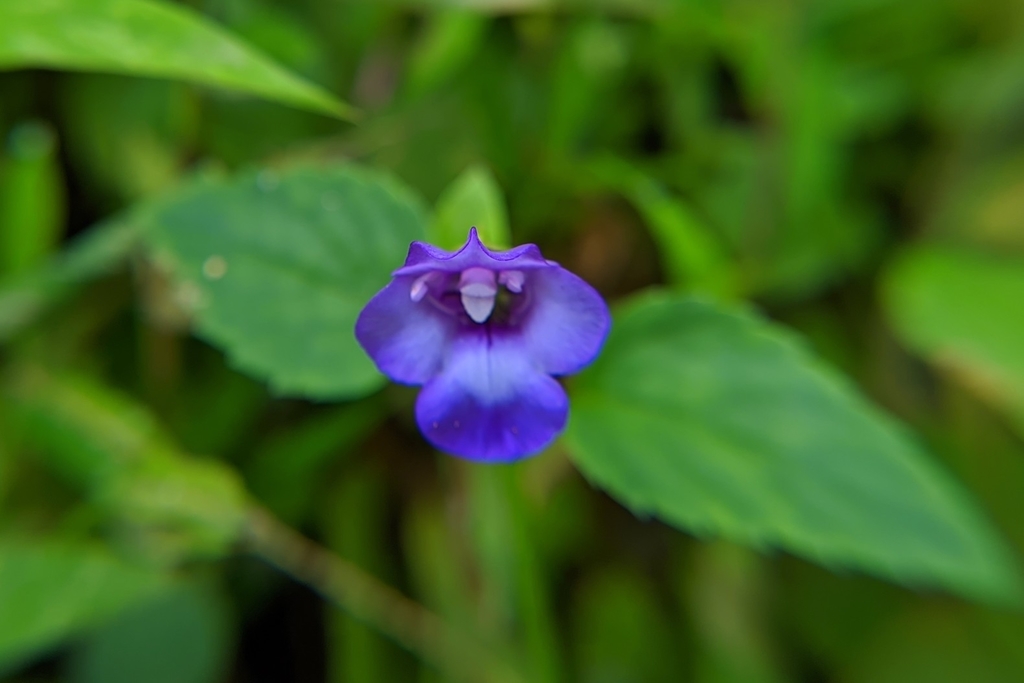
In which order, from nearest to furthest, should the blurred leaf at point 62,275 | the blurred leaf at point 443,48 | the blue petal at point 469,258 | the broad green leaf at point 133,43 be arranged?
the blue petal at point 469,258, the broad green leaf at point 133,43, the blurred leaf at point 62,275, the blurred leaf at point 443,48

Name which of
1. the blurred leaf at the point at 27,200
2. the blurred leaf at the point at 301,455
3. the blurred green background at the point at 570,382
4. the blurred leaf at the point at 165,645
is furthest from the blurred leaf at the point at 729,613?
the blurred leaf at the point at 27,200

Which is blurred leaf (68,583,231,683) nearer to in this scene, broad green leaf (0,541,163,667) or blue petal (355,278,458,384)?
broad green leaf (0,541,163,667)

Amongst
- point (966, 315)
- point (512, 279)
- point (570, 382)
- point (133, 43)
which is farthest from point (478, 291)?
point (966, 315)

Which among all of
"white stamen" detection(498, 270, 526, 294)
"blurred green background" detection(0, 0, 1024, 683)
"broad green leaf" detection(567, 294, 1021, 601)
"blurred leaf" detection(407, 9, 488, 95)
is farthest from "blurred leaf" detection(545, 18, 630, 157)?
"white stamen" detection(498, 270, 526, 294)

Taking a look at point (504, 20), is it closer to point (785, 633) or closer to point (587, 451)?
point (587, 451)

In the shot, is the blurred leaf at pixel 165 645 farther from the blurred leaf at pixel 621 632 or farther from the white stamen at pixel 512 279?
the white stamen at pixel 512 279

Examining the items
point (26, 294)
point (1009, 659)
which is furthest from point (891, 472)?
point (26, 294)
